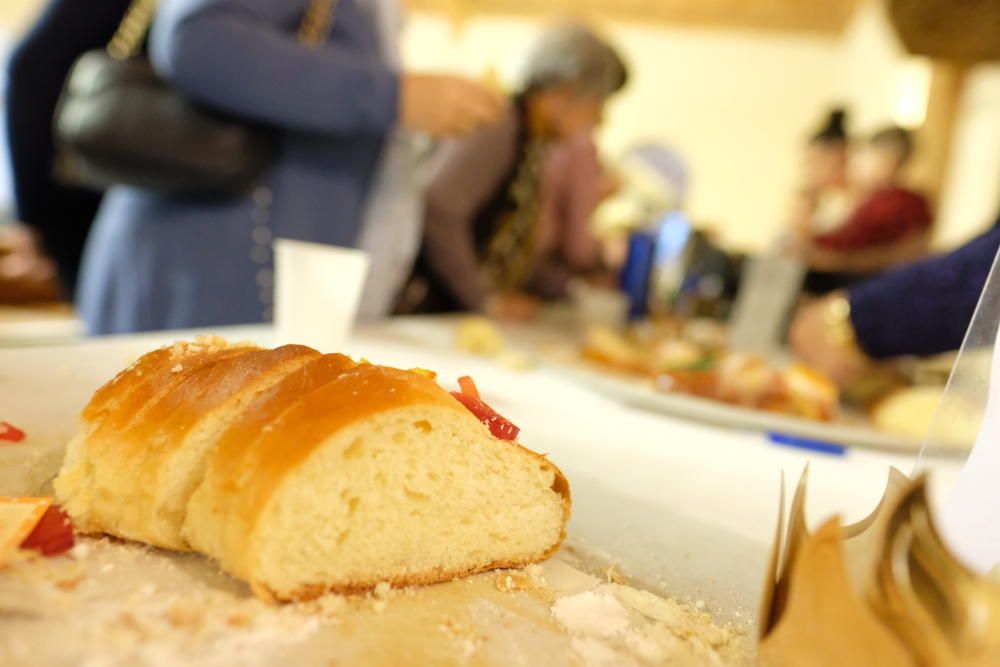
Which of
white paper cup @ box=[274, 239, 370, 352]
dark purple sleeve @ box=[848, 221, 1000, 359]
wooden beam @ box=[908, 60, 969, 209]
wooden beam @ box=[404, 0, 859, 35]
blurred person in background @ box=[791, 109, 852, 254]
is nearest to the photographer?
dark purple sleeve @ box=[848, 221, 1000, 359]

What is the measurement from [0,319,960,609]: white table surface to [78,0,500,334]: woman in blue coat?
271 millimetres

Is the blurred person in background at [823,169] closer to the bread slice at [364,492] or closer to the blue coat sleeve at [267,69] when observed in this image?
the blue coat sleeve at [267,69]

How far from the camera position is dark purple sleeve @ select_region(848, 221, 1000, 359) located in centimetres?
89

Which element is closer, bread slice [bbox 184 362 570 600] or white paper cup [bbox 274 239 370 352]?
bread slice [bbox 184 362 570 600]

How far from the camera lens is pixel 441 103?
1.45 m

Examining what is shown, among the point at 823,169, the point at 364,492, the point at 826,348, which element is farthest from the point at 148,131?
the point at 823,169

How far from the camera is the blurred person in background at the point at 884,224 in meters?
3.71

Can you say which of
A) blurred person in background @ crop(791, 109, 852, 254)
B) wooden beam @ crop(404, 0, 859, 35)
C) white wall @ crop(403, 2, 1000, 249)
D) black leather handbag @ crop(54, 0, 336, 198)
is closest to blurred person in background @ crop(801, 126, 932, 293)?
blurred person in background @ crop(791, 109, 852, 254)

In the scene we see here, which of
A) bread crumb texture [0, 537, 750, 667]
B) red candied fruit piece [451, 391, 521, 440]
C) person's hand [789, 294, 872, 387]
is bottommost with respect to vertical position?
bread crumb texture [0, 537, 750, 667]

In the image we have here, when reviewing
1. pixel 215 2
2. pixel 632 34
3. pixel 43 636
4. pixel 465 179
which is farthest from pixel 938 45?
pixel 632 34

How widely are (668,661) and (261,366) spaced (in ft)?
1.32

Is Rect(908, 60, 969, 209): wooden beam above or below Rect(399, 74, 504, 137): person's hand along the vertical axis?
above

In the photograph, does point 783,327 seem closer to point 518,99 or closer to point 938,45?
point 518,99

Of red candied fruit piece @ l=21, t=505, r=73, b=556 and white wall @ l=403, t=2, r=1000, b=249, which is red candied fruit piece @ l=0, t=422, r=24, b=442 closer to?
red candied fruit piece @ l=21, t=505, r=73, b=556
